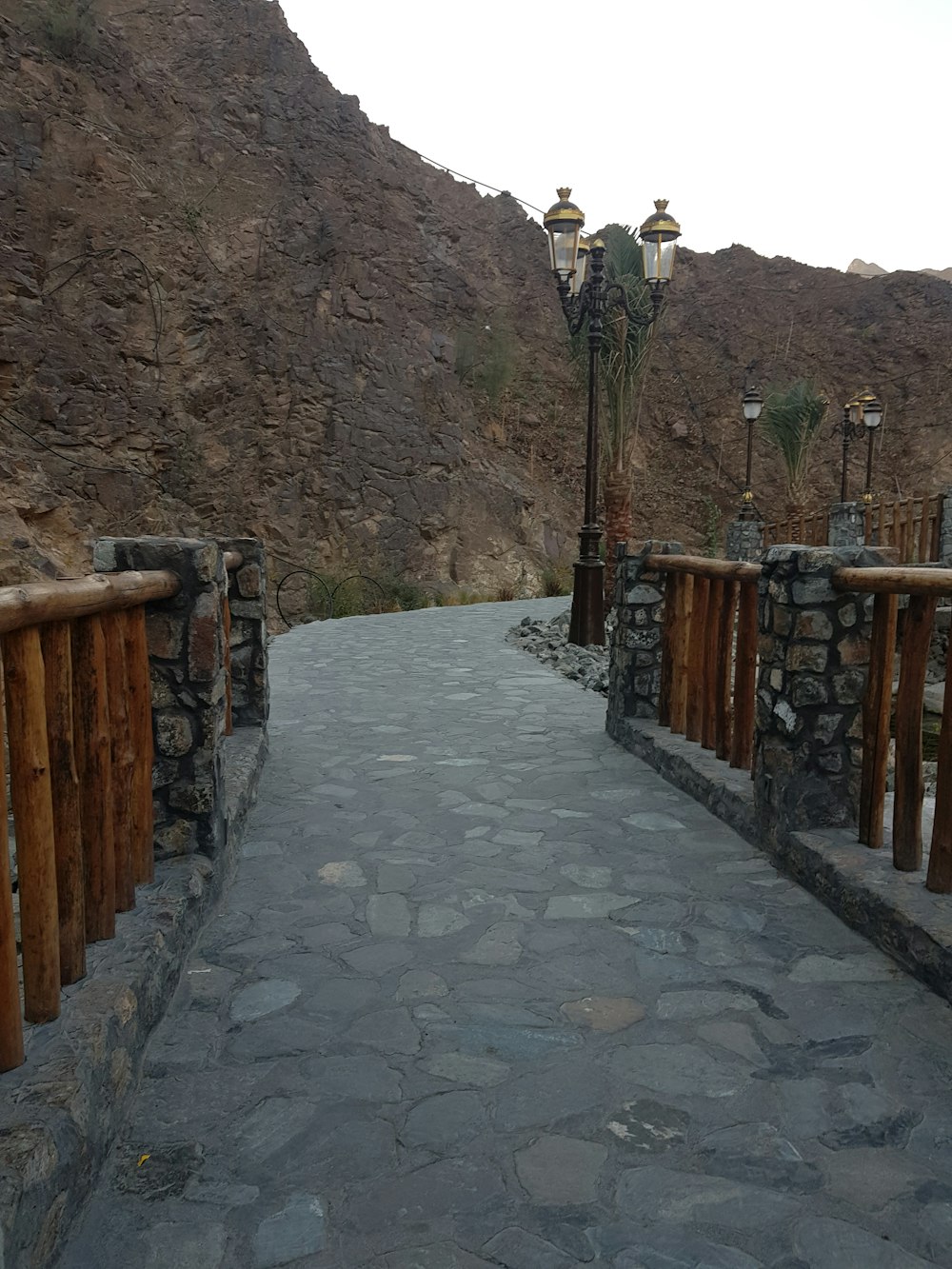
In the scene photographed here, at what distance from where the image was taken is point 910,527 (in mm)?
15766

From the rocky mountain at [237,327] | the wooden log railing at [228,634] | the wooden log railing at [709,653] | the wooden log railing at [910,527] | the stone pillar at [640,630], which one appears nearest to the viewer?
the wooden log railing at [709,653]

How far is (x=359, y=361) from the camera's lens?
71.2ft

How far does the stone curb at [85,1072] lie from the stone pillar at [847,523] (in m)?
15.9

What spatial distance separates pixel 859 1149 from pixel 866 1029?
1.86 ft

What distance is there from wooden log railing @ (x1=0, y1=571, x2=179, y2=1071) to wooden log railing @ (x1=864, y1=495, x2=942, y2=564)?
49.5 ft

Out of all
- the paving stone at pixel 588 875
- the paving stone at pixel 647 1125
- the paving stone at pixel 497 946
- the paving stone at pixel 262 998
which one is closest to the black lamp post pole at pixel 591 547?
the paving stone at pixel 588 875

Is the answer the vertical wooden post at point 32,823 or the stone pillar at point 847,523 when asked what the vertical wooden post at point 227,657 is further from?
the stone pillar at point 847,523

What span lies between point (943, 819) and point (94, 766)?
8.74ft

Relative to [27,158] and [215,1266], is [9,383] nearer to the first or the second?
[27,158]

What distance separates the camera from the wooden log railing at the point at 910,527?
15.8 m

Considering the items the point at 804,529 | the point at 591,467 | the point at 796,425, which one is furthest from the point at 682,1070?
the point at 796,425

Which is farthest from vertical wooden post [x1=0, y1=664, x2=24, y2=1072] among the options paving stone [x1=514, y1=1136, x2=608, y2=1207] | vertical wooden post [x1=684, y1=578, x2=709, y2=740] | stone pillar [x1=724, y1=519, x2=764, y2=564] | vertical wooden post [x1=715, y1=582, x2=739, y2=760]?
stone pillar [x1=724, y1=519, x2=764, y2=564]

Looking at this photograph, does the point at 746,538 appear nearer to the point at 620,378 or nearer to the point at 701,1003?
the point at 620,378

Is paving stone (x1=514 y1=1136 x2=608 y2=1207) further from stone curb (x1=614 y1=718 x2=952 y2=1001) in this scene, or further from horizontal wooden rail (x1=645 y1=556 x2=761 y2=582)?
horizontal wooden rail (x1=645 y1=556 x2=761 y2=582)
